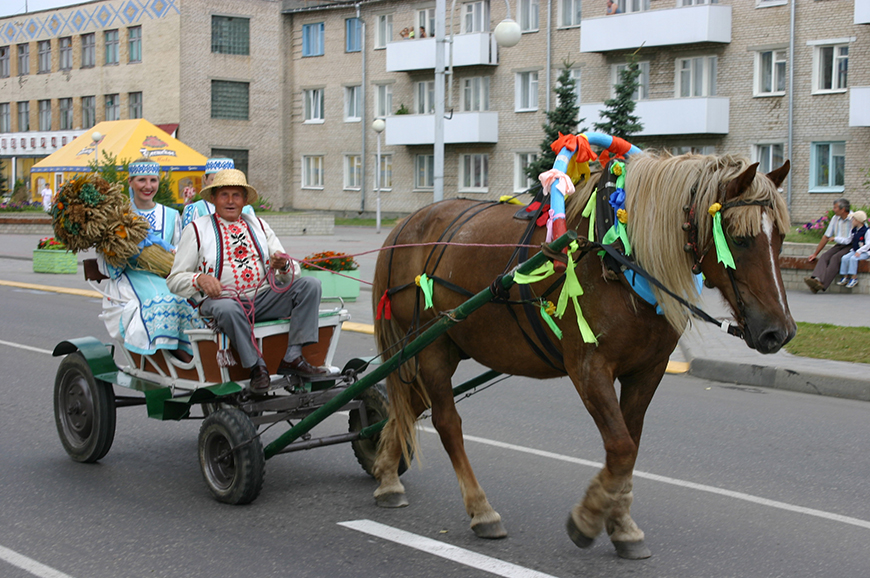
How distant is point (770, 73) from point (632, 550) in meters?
33.1

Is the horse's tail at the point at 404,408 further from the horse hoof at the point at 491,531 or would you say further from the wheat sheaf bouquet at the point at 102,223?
the wheat sheaf bouquet at the point at 102,223

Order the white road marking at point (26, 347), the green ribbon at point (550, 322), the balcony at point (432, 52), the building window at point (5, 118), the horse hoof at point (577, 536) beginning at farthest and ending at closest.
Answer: the building window at point (5, 118)
the balcony at point (432, 52)
the white road marking at point (26, 347)
the green ribbon at point (550, 322)
the horse hoof at point (577, 536)

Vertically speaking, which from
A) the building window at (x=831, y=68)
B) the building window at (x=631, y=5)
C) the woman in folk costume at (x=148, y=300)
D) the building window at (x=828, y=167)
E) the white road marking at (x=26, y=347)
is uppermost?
the building window at (x=631, y=5)

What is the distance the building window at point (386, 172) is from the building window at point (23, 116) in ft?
89.2

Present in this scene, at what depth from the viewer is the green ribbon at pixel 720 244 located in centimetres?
401

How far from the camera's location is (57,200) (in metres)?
6.23

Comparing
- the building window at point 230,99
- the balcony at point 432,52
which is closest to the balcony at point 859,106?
the balcony at point 432,52

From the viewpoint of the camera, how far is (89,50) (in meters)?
55.7

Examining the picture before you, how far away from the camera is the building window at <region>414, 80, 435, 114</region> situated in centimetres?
4425

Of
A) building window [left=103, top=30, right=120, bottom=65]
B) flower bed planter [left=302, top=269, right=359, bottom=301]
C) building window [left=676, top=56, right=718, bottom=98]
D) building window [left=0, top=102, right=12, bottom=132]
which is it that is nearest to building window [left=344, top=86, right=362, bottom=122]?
building window [left=103, top=30, right=120, bottom=65]

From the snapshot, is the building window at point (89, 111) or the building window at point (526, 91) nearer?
the building window at point (526, 91)

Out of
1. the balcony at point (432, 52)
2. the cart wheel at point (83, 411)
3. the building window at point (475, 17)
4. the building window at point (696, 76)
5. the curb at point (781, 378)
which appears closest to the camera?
the cart wheel at point (83, 411)

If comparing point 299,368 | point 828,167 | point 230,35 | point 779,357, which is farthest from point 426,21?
point 299,368

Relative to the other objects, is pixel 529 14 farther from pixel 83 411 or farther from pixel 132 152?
pixel 83 411
